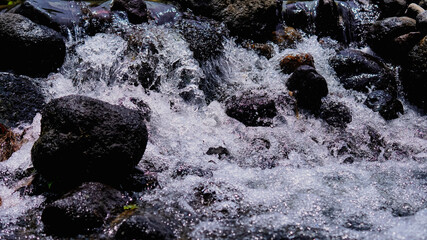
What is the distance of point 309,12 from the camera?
332 inches

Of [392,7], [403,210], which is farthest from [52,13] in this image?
[392,7]

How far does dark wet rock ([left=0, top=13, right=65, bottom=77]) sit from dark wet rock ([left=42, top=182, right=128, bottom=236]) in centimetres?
356

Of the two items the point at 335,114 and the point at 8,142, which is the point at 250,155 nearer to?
the point at 335,114

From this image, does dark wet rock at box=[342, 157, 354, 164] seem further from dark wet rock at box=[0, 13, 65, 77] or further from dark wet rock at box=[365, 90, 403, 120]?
dark wet rock at box=[0, 13, 65, 77]

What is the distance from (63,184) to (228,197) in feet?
5.29

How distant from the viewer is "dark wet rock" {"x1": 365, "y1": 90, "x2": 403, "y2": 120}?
6.21 metres

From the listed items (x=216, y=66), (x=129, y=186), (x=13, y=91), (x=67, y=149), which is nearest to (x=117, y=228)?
(x=129, y=186)


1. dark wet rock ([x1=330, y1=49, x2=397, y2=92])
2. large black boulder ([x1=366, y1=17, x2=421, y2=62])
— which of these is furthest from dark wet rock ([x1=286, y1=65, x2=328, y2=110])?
large black boulder ([x1=366, y1=17, x2=421, y2=62])

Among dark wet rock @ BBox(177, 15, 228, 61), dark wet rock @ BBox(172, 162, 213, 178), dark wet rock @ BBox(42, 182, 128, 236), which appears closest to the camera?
dark wet rock @ BBox(42, 182, 128, 236)

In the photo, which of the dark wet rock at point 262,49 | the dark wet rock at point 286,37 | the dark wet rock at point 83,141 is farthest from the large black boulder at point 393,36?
the dark wet rock at point 83,141

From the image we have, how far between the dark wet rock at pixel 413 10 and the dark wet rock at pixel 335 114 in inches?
140

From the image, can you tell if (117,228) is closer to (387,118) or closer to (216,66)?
(216,66)

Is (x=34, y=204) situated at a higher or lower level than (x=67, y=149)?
lower

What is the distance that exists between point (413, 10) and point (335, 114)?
3.90m
